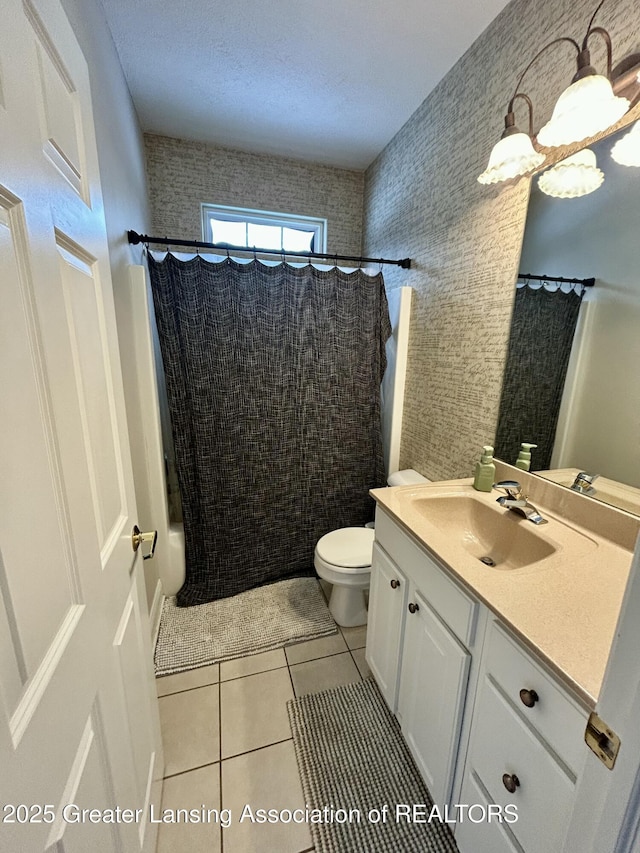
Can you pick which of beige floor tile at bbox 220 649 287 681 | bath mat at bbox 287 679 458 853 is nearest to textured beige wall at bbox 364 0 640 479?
bath mat at bbox 287 679 458 853

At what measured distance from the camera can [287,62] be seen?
1.46 meters

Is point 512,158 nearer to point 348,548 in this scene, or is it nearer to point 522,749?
point 522,749

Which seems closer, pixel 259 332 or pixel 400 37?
pixel 400 37

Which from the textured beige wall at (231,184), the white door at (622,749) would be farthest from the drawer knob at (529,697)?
the textured beige wall at (231,184)

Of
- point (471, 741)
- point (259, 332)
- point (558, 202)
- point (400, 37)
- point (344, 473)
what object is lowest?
point (471, 741)

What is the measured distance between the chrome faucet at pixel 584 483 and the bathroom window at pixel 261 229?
203 cm

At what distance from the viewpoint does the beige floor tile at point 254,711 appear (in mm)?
1266

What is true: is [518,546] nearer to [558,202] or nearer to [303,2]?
[558,202]

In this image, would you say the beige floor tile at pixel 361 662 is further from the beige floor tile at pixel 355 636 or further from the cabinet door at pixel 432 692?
the cabinet door at pixel 432 692

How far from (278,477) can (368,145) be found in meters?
2.10

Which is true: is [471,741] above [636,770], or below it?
below

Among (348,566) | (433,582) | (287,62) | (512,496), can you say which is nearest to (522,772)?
(433,582)

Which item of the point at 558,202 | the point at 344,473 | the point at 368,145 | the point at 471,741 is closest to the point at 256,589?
the point at 344,473

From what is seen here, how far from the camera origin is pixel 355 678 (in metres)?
1.50
